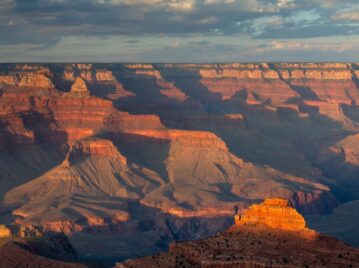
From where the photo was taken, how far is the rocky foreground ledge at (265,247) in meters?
51.2

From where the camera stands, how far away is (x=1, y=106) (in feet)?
638

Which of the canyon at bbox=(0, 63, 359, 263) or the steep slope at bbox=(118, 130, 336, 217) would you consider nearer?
the canyon at bbox=(0, 63, 359, 263)

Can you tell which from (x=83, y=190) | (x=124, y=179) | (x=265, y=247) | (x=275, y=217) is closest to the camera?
(x=265, y=247)

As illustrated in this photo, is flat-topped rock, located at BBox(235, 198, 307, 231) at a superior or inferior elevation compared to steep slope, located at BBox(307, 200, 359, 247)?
superior

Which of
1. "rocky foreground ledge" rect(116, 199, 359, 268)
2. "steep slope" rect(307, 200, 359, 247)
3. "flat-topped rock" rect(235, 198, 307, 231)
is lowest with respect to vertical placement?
"steep slope" rect(307, 200, 359, 247)

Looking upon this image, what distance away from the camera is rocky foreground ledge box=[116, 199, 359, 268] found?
51.2m

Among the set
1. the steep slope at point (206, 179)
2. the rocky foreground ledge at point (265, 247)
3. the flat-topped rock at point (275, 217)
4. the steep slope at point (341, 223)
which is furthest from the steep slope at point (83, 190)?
the flat-topped rock at point (275, 217)

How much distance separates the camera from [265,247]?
52.8 metres

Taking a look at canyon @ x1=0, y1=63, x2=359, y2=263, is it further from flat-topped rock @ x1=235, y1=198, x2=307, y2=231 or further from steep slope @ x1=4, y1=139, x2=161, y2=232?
flat-topped rock @ x1=235, y1=198, x2=307, y2=231

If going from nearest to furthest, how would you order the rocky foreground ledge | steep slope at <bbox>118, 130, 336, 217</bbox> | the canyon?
the rocky foreground ledge
the canyon
steep slope at <bbox>118, 130, 336, 217</bbox>

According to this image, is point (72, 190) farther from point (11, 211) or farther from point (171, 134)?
point (171, 134)

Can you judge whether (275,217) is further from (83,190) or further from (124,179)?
(124,179)

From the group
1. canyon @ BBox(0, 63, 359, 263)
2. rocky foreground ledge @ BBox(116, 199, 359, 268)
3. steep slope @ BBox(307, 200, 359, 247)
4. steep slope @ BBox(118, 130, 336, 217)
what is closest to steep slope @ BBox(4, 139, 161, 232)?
canyon @ BBox(0, 63, 359, 263)

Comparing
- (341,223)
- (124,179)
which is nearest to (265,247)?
(341,223)
